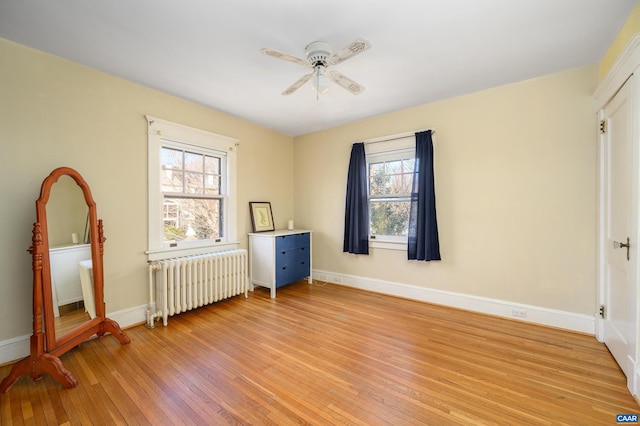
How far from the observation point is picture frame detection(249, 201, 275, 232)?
4.09 meters

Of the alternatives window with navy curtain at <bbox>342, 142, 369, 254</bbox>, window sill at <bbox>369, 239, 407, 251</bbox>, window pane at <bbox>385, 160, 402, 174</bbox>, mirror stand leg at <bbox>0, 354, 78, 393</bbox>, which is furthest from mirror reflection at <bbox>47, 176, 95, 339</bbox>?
window pane at <bbox>385, 160, 402, 174</bbox>

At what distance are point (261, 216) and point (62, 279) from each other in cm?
242

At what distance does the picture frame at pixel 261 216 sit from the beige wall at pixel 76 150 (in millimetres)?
1333

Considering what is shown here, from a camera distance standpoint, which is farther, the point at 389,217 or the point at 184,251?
the point at 389,217

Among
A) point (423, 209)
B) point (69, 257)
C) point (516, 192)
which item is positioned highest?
point (516, 192)

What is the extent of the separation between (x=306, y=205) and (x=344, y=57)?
300 cm

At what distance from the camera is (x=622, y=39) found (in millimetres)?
1972

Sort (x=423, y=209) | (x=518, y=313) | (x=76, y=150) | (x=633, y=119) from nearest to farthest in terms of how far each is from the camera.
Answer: (x=633, y=119)
(x=76, y=150)
(x=518, y=313)
(x=423, y=209)

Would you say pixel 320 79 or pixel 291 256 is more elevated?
pixel 320 79

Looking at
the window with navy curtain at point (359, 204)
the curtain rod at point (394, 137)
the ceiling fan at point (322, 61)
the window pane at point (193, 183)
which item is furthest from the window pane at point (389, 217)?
the window pane at point (193, 183)

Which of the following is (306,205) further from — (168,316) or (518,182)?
(518,182)

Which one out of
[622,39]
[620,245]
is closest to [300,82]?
[622,39]

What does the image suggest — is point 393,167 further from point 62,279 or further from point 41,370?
point 41,370

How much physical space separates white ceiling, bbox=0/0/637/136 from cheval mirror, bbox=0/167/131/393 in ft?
3.71
